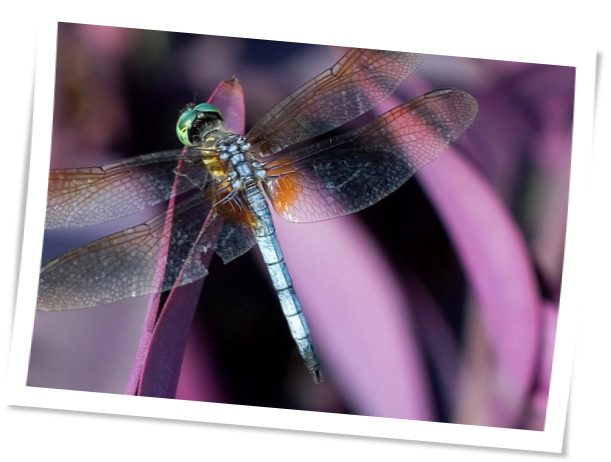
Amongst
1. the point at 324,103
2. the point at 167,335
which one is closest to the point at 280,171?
the point at 324,103

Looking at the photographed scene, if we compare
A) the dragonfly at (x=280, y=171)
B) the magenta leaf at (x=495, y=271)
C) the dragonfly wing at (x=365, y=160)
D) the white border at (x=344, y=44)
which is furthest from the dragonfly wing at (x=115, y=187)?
the magenta leaf at (x=495, y=271)

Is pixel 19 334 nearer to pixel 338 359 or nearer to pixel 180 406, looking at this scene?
pixel 180 406

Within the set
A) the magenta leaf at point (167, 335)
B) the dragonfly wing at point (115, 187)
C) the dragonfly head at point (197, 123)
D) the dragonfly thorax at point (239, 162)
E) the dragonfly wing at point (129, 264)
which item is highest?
the dragonfly head at point (197, 123)

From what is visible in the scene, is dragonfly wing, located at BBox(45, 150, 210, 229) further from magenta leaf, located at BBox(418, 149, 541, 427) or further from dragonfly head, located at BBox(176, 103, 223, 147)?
magenta leaf, located at BBox(418, 149, 541, 427)

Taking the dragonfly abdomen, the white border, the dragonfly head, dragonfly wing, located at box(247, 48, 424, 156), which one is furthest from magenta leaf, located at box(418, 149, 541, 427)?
the dragonfly head

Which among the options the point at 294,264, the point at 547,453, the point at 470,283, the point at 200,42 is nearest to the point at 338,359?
the point at 294,264

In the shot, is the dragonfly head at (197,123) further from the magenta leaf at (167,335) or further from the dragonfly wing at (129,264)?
the dragonfly wing at (129,264)

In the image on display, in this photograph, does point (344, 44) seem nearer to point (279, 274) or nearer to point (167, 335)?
point (279, 274)
